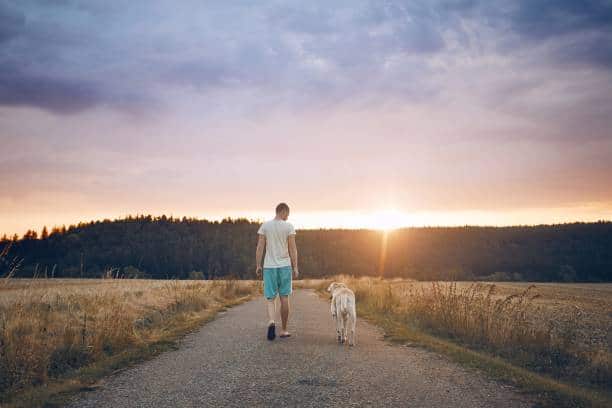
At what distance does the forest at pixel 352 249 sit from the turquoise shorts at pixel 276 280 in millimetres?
87561

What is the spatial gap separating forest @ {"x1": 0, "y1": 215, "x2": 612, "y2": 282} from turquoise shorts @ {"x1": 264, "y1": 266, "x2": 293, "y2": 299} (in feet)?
287

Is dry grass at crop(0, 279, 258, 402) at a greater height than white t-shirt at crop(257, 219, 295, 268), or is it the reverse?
white t-shirt at crop(257, 219, 295, 268)

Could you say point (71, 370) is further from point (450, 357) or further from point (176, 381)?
point (450, 357)

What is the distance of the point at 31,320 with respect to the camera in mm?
9398

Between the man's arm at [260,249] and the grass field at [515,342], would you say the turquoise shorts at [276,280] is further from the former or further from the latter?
the grass field at [515,342]

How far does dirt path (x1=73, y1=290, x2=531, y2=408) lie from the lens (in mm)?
5430

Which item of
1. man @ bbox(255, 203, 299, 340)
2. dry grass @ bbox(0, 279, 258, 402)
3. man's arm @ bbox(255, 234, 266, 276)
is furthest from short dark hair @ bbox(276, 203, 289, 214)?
dry grass @ bbox(0, 279, 258, 402)

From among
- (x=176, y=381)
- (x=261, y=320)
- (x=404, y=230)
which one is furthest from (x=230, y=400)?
(x=404, y=230)

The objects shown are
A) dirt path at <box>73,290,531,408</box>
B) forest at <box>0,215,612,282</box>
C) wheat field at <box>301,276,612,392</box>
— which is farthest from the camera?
forest at <box>0,215,612,282</box>

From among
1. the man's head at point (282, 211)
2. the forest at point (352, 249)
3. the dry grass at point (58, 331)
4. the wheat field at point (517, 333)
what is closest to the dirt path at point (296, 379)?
the dry grass at point (58, 331)

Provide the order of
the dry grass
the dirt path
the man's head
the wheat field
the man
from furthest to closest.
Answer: the man's head, the man, the wheat field, the dry grass, the dirt path

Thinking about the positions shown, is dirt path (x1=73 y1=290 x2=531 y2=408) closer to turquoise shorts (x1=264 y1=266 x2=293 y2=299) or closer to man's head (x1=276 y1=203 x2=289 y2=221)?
turquoise shorts (x1=264 y1=266 x2=293 y2=299)

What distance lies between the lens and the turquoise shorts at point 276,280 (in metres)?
9.80

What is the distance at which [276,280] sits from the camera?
9844 mm
